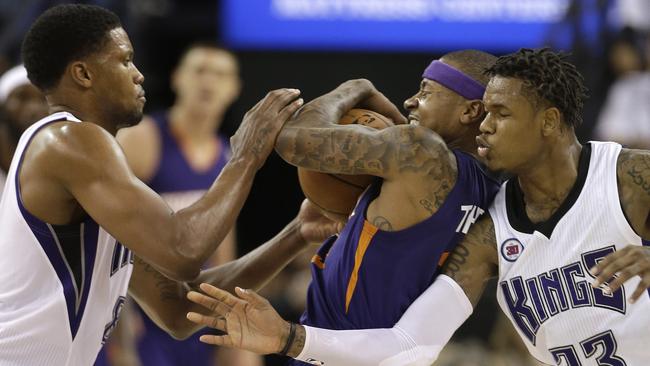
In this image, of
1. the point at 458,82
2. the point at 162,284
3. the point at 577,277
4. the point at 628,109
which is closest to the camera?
the point at 577,277

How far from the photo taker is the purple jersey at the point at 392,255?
425 centimetres

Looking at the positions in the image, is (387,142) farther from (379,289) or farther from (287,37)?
(287,37)

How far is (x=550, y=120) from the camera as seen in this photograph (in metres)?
4.19

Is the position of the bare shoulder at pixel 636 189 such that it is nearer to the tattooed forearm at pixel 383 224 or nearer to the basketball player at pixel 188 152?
the tattooed forearm at pixel 383 224

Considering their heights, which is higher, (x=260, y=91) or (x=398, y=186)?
(x=398, y=186)

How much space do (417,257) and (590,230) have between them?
0.65 metres

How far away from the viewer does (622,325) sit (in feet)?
13.3

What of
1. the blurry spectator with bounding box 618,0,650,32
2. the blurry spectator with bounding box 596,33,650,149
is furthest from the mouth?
the blurry spectator with bounding box 618,0,650,32

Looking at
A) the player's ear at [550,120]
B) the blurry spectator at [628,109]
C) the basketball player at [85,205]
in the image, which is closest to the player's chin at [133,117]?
the basketball player at [85,205]

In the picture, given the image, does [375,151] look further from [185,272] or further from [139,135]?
[139,135]

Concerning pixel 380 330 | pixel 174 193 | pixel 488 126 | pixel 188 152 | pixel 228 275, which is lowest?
pixel 174 193

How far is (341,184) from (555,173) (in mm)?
869

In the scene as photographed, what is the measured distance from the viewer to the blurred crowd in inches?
292

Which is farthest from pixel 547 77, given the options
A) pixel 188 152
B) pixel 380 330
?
pixel 188 152
